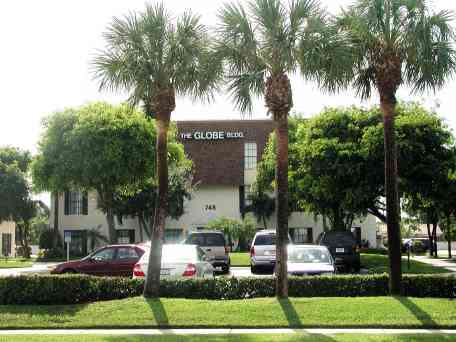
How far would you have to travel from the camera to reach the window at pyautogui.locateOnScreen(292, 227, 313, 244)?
54.5 meters

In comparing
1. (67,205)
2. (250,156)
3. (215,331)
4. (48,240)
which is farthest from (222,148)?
(215,331)

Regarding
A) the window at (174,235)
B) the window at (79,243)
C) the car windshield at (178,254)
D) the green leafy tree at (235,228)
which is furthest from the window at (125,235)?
the car windshield at (178,254)

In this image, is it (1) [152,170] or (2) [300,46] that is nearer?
(2) [300,46]

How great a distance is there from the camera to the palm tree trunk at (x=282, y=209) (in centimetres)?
1505

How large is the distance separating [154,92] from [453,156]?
61.4 ft

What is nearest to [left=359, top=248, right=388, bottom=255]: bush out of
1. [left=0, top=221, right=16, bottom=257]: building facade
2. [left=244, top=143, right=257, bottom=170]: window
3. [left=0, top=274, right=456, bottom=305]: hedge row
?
[left=244, top=143, right=257, bottom=170]: window

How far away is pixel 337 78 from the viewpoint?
52.3ft

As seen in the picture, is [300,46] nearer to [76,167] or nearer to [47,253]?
[76,167]

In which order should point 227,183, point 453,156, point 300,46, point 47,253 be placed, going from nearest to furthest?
point 300,46, point 453,156, point 47,253, point 227,183

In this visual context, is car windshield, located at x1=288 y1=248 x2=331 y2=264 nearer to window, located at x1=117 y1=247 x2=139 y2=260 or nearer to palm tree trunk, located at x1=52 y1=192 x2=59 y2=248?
window, located at x1=117 y1=247 x2=139 y2=260

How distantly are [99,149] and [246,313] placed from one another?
21.7 m

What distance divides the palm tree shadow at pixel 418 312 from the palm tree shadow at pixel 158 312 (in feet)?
16.3

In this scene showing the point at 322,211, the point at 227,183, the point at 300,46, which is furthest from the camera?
the point at 227,183

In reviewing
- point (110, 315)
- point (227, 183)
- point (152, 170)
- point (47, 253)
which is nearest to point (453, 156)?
point (152, 170)
